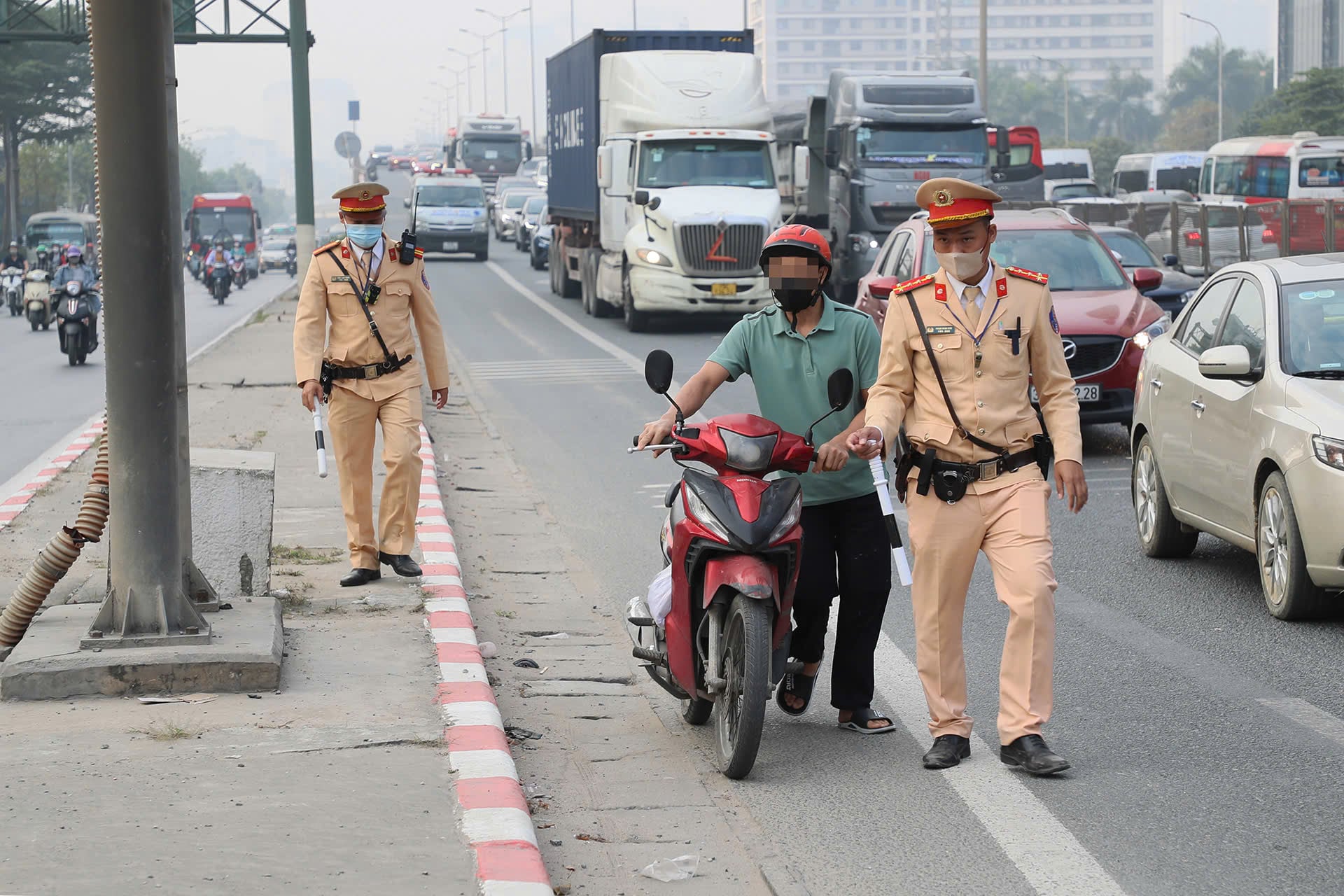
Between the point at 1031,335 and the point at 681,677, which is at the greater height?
the point at 1031,335

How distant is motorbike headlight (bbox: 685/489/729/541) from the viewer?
555 cm

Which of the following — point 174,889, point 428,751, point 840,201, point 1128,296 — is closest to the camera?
point 174,889

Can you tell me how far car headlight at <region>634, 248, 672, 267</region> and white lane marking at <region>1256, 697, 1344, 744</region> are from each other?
62.4ft

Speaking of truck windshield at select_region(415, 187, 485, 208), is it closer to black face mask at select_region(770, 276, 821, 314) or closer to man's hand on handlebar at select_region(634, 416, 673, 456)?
black face mask at select_region(770, 276, 821, 314)

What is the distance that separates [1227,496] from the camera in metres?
8.55

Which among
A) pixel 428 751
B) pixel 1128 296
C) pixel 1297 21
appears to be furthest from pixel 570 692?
pixel 1297 21

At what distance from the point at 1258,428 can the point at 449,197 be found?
42.3 m

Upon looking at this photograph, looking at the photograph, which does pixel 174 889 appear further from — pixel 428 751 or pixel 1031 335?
pixel 1031 335

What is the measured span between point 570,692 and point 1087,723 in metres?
1.94

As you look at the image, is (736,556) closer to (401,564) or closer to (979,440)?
(979,440)

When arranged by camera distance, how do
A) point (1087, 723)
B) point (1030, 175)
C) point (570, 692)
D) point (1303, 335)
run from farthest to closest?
point (1030, 175) < point (1303, 335) < point (570, 692) < point (1087, 723)

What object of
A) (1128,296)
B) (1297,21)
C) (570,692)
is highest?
(1297,21)

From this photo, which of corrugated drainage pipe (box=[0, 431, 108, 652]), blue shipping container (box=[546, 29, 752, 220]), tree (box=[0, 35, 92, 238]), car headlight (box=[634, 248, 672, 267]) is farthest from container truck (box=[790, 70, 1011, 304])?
tree (box=[0, 35, 92, 238])

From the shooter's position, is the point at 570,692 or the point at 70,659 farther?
the point at 570,692
